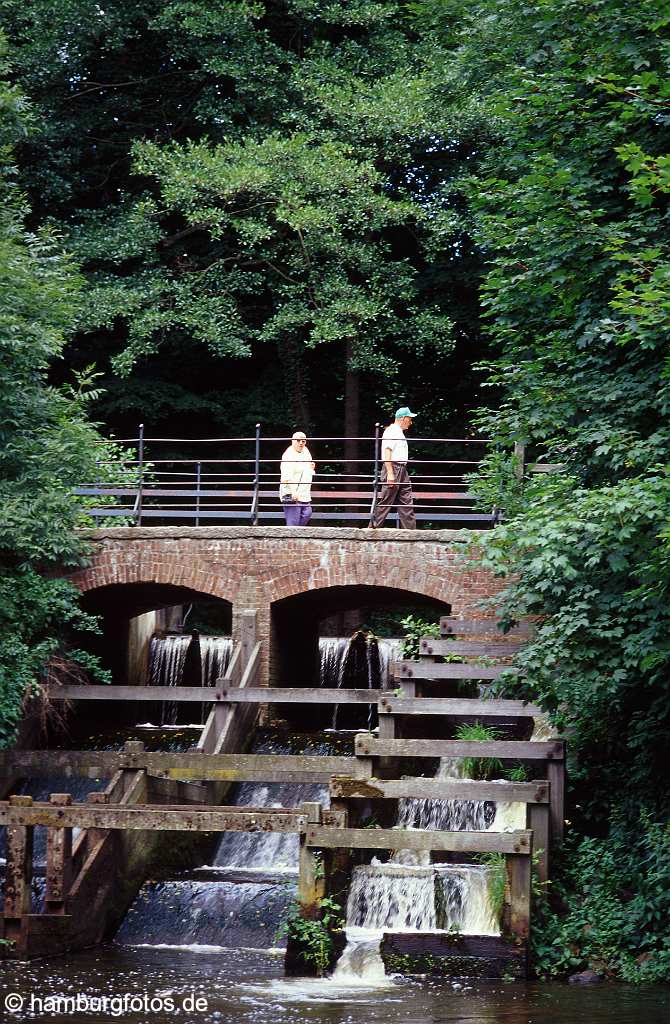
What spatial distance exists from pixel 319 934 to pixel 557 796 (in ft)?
8.35

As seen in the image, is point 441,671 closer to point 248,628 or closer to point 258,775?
point 258,775

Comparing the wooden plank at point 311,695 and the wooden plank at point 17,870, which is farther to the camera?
the wooden plank at point 311,695

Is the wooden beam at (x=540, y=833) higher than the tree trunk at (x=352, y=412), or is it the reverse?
the tree trunk at (x=352, y=412)

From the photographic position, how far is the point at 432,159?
2391 cm

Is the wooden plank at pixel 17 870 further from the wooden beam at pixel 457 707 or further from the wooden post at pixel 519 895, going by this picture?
the wooden post at pixel 519 895

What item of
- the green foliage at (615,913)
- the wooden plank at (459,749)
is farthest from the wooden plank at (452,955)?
the wooden plank at (459,749)

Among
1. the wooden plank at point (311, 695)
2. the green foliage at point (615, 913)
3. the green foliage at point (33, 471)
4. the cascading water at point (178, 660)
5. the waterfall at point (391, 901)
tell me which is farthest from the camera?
the cascading water at point (178, 660)

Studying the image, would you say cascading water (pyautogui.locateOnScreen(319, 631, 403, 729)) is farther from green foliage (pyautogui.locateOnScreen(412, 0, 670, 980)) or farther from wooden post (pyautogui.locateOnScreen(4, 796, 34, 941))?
wooden post (pyautogui.locateOnScreen(4, 796, 34, 941))

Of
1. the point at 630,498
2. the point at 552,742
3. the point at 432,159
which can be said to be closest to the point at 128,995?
the point at 552,742

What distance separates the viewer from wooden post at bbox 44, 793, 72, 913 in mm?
11023

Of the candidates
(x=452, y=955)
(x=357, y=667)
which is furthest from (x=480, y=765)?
(x=357, y=667)

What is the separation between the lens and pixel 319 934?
10281mm

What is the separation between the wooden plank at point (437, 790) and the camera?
35.9 feet

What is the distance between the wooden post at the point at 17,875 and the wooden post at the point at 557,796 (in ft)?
13.8
